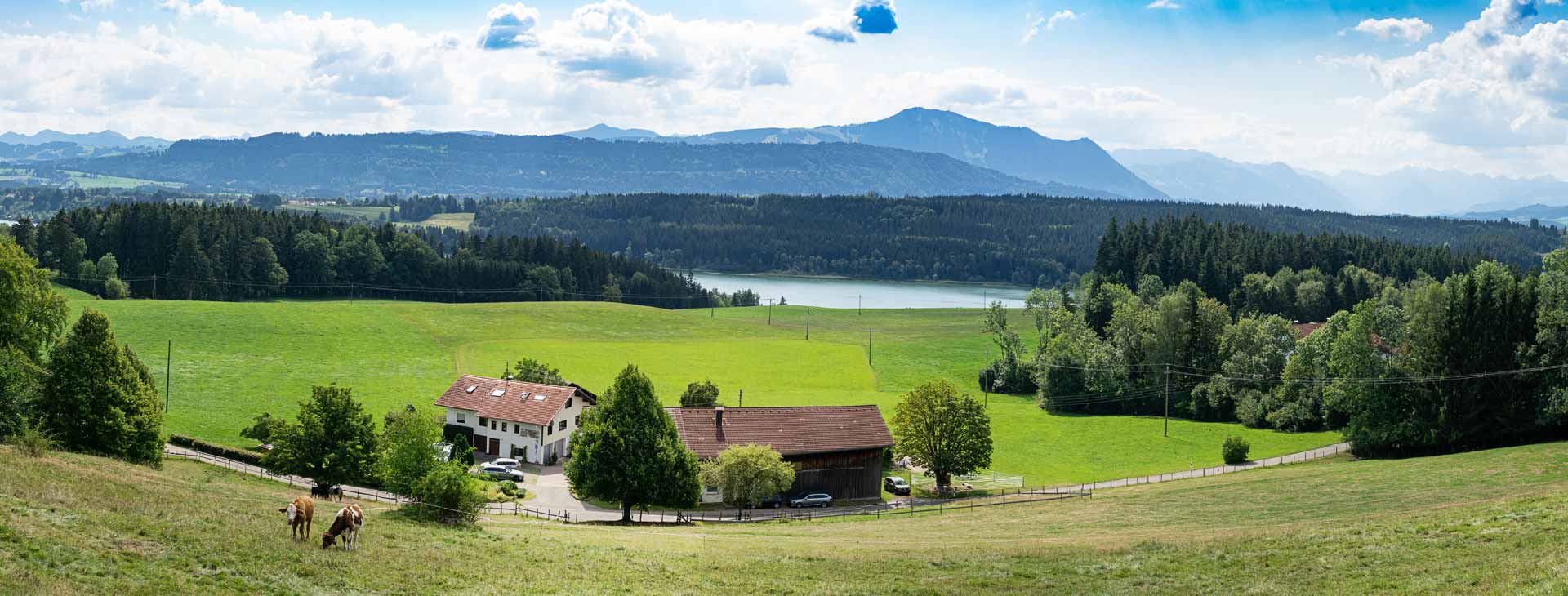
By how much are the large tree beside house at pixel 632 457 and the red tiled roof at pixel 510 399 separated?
→ 1744cm

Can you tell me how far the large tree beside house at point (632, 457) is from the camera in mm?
45750

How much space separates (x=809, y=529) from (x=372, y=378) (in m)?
48.6

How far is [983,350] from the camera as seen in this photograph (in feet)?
389

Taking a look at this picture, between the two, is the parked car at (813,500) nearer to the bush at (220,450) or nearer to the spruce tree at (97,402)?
the bush at (220,450)

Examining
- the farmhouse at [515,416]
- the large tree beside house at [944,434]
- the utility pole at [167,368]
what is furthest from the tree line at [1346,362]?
the utility pole at [167,368]

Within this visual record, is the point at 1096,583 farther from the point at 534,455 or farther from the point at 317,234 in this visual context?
the point at 317,234

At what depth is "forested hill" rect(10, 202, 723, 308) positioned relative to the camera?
404ft

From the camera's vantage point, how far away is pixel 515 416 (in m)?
65.0

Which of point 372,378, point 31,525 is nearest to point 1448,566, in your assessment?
point 31,525

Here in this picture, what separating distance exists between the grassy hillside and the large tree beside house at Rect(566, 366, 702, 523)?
6.23 m

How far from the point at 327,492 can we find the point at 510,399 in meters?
25.0

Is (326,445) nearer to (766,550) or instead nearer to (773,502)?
(773,502)

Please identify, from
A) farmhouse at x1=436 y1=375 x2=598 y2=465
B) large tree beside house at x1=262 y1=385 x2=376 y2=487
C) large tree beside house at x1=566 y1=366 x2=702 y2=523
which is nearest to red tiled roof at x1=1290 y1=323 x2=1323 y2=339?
farmhouse at x1=436 y1=375 x2=598 y2=465

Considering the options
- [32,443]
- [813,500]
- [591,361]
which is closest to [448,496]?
[32,443]
